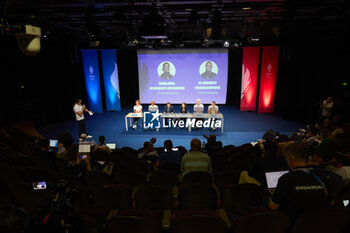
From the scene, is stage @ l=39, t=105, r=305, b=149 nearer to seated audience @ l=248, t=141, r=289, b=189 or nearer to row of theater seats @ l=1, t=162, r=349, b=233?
row of theater seats @ l=1, t=162, r=349, b=233

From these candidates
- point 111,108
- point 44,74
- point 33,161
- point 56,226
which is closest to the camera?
point 56,226

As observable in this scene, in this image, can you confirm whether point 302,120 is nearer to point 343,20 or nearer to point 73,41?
point 343,20

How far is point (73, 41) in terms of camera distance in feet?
38.5

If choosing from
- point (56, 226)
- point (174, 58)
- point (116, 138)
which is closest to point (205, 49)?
point (174, 58)

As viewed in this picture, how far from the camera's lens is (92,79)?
12.9 meters

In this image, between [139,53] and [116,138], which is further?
[139,53]

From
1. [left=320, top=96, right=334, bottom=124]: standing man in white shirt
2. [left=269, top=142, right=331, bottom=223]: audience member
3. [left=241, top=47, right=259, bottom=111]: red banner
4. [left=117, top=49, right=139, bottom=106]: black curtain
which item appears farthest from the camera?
[left=117, top=49, right=139, bottom=106]: black curtain

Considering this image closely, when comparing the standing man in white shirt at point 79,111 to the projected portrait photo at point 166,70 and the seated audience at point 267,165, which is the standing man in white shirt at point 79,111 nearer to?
the projected portrait photo at point 166,70

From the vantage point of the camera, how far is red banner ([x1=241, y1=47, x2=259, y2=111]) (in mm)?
12375

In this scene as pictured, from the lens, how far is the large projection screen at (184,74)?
1238cm

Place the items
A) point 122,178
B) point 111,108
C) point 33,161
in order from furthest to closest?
point 111,108 < point 33,161 < point 122,178

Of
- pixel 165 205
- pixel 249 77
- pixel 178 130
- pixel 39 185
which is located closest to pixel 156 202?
pixel 165 205

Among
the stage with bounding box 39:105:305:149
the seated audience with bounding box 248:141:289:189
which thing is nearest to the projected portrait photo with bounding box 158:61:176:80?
the stage with bounding box 39:105:305:149

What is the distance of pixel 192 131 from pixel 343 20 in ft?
24.6
